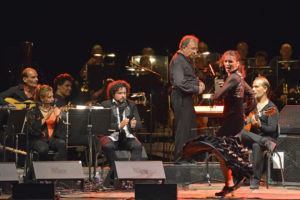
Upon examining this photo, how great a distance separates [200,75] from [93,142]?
233 cm

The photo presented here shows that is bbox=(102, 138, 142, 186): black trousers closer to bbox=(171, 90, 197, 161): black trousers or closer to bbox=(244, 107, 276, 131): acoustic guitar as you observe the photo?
bbox=(171, 90, 197, 161): black trousers

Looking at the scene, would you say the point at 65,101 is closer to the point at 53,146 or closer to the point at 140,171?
the point at 53,146

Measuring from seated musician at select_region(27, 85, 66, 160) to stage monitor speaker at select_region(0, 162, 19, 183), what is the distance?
0.86m

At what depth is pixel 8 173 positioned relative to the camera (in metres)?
6.30

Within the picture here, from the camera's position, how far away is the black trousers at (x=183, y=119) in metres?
7.22

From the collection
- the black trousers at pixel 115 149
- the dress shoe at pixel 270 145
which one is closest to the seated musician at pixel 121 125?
the black trousers at pixel 115 149

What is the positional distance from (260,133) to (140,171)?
200cm

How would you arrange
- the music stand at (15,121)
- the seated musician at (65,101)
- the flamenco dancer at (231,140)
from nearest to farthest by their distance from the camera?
1. the flamenco dancer at (231,140)
2. the music stand at (15,121)
3. the seated musician at (65,101)

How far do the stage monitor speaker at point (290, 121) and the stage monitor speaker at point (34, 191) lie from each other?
10.9 ft

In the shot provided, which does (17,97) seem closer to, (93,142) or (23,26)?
(93,142)

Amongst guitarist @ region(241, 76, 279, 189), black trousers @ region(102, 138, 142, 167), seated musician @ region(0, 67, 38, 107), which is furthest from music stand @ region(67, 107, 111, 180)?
guitarist @ region(241, 76, 279, 189)

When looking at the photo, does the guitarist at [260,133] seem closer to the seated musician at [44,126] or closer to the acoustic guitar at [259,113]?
the acoustic guitar at [259,113]

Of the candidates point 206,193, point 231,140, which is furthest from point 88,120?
point 231,140

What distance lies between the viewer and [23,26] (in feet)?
35.2
